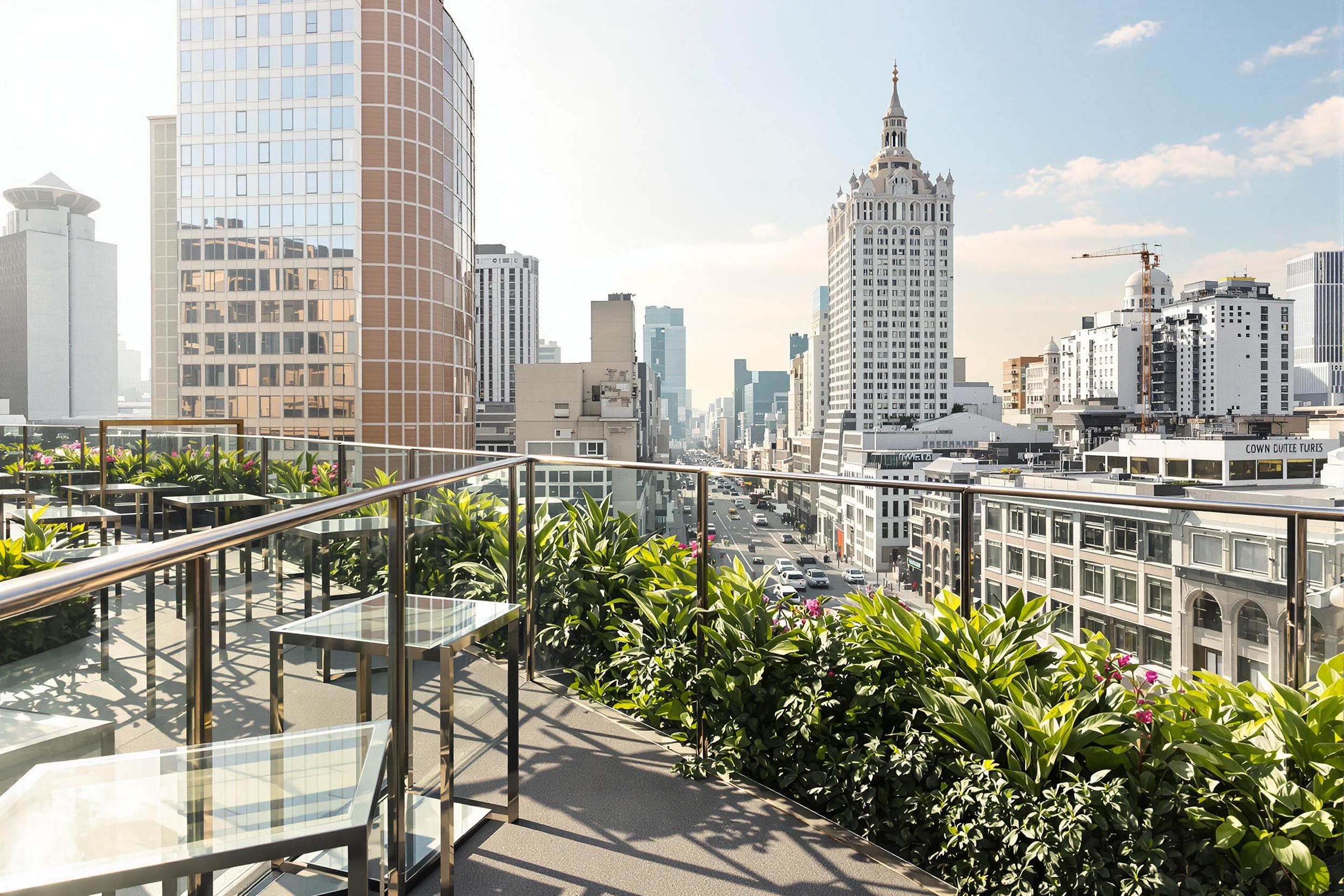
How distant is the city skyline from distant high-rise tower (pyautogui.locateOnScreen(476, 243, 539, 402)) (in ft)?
18.9

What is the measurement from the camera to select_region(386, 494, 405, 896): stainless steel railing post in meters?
1.76

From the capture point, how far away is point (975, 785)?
6.64 ft

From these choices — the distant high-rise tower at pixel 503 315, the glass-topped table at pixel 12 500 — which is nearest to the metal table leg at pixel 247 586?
the glass-topped table at pixel 12 500

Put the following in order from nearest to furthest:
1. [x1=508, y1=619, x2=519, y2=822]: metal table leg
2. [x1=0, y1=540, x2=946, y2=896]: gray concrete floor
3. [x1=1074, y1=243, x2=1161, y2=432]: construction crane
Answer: [x1=0, y1=540, x2=946, y2=896]: gray concrete floor → [x1=508, y1=619, x2=519, y2=822]: metal table leg → [x1=1074, y1=243, x2=1161, y2=432]: construction crane

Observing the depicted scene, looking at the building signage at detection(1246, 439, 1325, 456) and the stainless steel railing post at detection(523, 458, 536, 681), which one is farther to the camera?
the building signage at detection(1246, 439, 1325, 456)

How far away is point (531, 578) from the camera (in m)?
3.43

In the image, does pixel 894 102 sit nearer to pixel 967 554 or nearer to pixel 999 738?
pixel 967 554

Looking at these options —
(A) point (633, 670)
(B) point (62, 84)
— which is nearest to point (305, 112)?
(B) point (62, 84)

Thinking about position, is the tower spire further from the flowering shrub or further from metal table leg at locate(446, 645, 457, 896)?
metal table leg at locate(446, 645, 457, 896)

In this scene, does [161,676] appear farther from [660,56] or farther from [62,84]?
[62,84]

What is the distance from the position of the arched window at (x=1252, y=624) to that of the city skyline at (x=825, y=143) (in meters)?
15.5

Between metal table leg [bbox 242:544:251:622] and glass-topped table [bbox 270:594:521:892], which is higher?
metal table leg [bbox 242:544:251:622]

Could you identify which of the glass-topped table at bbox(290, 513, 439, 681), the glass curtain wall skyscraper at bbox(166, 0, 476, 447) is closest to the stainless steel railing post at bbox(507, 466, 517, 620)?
the glass-topped table at bbox(290, 513, 439, 681)

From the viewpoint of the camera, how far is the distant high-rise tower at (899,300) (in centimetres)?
9119
